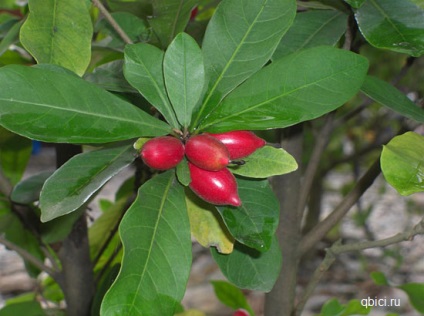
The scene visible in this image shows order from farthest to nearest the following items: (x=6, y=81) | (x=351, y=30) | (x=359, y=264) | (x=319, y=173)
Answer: (x=359, y=264)
(x=319, y=173)
(x=351, y=30)
(x=6, y=81)

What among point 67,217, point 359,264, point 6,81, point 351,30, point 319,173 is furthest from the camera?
point 359,264

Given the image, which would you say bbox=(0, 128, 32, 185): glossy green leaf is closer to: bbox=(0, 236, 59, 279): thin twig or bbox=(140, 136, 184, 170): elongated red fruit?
bbox=(0, 236, 59, 279): thin twig

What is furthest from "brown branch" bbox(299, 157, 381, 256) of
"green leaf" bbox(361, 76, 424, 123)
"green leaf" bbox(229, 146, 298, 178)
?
"green leaf" bbox(229, 146, 298, 178)

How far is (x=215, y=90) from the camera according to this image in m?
0.50

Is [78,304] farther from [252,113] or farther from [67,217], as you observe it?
[252,113]

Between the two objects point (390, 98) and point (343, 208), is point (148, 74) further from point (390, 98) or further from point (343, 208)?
point (343, 208)

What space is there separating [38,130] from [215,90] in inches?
5.9

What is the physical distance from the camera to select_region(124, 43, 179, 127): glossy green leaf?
19.3 inches

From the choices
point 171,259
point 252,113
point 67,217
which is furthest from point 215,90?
point 67,217

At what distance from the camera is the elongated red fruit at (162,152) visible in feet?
1.51

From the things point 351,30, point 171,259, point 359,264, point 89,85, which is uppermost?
point 359,264

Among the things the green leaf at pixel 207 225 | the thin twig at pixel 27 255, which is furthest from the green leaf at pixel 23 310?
the green leaf at pixel 207 225

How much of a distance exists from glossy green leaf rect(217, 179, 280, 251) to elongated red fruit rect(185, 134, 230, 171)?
0.23 feet

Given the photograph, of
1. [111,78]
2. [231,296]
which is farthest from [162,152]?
[231,296]
